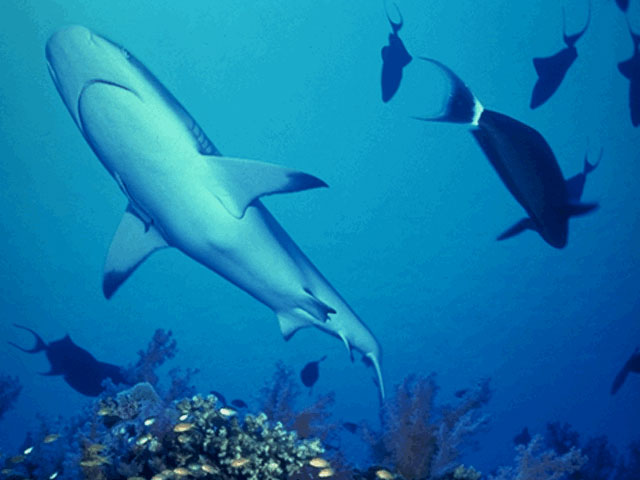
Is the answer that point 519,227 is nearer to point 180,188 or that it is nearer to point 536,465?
point 180,188

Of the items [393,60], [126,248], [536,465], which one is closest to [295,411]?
[536,465]

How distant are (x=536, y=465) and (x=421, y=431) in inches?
49.9

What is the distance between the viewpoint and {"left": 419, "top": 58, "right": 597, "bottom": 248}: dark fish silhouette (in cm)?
238

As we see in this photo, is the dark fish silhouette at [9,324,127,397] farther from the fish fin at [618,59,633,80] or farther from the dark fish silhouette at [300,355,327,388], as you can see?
the fish fin at [618,59,633,80]

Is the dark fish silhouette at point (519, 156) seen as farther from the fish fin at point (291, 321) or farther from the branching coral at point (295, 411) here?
the branching coral at point (295, 411)

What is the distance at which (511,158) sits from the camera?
2.43 metres

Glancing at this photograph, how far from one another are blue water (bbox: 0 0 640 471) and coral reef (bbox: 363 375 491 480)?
3321 mm

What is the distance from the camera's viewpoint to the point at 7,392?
9320 millimetres

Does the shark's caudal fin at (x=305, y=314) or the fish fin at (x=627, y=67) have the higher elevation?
the fish fin at (x=627, y=67)

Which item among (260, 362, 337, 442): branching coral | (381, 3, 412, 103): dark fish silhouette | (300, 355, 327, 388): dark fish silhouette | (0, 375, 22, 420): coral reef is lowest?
(0, 375, 22, 420): coral reef

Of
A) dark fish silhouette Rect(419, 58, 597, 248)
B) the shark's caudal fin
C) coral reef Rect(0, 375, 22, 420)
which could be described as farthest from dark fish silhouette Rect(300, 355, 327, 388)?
dark fish silhouette Rect(419, 58, 597, 248)

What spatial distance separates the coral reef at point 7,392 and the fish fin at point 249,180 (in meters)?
7.94

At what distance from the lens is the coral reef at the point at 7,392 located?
9070 mm

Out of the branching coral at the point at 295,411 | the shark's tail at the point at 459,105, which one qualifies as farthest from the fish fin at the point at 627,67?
the branching coral at the point at 295,411
